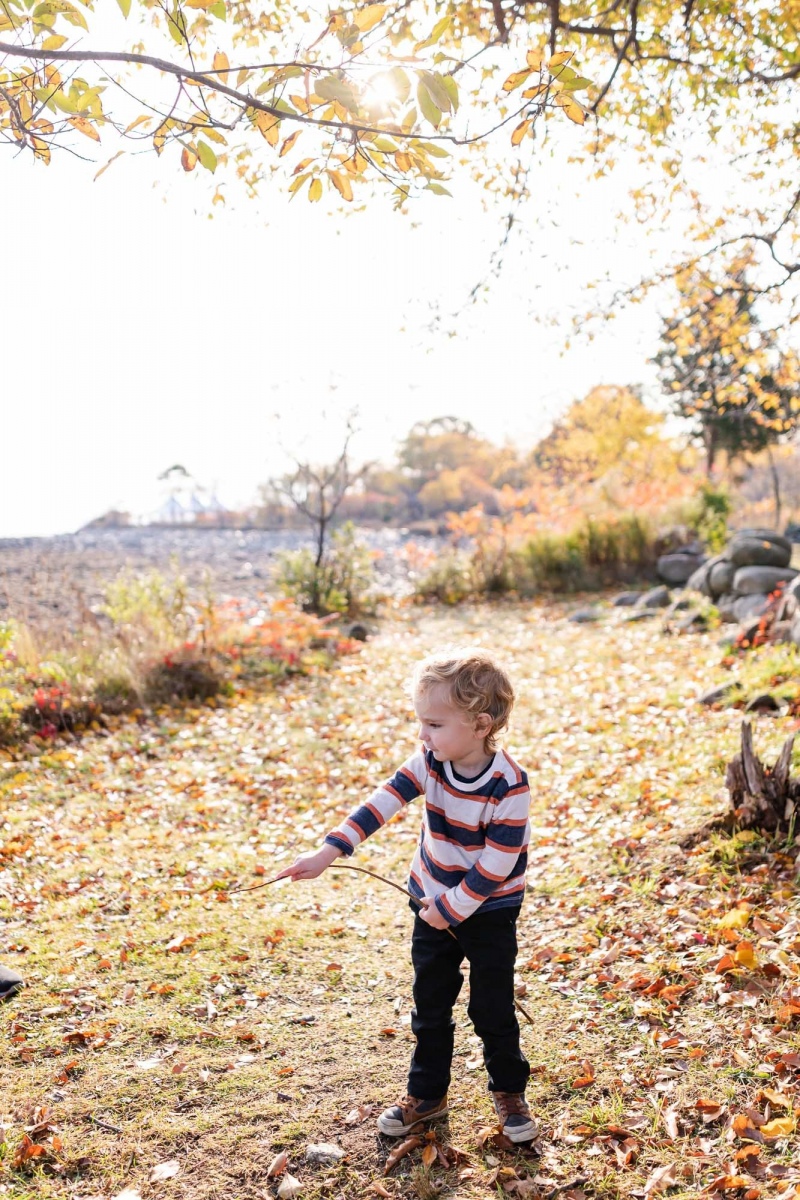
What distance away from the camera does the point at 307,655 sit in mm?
9773

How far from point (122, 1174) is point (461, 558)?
40.9ft

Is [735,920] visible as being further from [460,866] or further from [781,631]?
[781,631]

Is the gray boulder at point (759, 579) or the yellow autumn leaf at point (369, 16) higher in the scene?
the yellow autumn leaf at point (369, 16)

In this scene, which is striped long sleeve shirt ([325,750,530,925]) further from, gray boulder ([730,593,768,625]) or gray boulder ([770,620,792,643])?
gray boulder ([730,593,768,625])

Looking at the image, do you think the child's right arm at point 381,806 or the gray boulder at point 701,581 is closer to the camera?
the child's right arm at point 381,806

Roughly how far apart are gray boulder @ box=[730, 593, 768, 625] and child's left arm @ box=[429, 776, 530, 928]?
7031 millimetres

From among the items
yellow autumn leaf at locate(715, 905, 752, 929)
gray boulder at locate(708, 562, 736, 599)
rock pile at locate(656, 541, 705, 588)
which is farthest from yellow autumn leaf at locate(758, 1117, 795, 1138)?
rock pile at locate(656, 541, 705, 588)

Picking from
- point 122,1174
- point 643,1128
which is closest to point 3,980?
point 122,1174

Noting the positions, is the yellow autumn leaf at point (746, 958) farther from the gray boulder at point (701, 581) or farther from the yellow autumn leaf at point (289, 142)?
the gray boulder at point (701, 581)

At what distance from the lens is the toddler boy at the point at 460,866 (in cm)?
239

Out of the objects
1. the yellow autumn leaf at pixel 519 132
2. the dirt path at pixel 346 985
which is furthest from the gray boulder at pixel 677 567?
the yellow autumn leaf at pixel 519 132

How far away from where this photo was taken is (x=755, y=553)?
33.4 ft

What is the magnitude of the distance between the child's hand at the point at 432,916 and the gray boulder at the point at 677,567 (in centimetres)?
1109

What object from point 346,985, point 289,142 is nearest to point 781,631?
point 346,985
